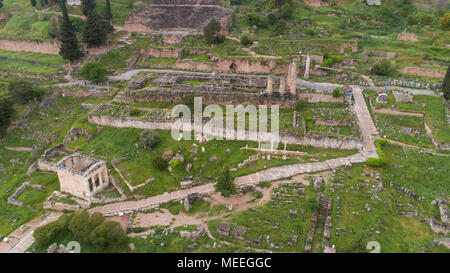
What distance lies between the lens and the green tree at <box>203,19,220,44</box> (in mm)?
54656

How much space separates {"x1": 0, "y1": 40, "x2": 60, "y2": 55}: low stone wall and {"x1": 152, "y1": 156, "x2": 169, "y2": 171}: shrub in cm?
3971

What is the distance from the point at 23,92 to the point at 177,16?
3352cm

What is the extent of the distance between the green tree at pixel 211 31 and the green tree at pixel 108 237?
132ft

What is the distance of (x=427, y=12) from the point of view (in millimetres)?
69312

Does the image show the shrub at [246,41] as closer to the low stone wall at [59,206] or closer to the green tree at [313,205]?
the green tree at [313,205]

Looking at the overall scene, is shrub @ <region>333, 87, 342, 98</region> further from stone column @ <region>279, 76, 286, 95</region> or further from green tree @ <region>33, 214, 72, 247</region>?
green tree @ <region>33, 214, 72, 247</region>

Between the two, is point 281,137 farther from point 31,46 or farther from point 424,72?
point 31,46

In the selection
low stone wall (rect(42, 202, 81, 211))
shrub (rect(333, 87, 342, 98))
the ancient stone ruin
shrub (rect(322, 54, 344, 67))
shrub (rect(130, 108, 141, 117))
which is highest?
shrub (rect(322, 54, 344, 67))

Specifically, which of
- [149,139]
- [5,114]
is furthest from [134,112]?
[5,114]

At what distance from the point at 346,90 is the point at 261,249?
26.2 metres

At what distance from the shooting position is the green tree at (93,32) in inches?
2056

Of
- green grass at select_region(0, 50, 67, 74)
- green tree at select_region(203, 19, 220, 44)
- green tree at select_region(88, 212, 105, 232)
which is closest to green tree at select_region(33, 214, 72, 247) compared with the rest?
green tree at select_region(88, 212, 105, 232)

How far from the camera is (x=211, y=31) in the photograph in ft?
179
